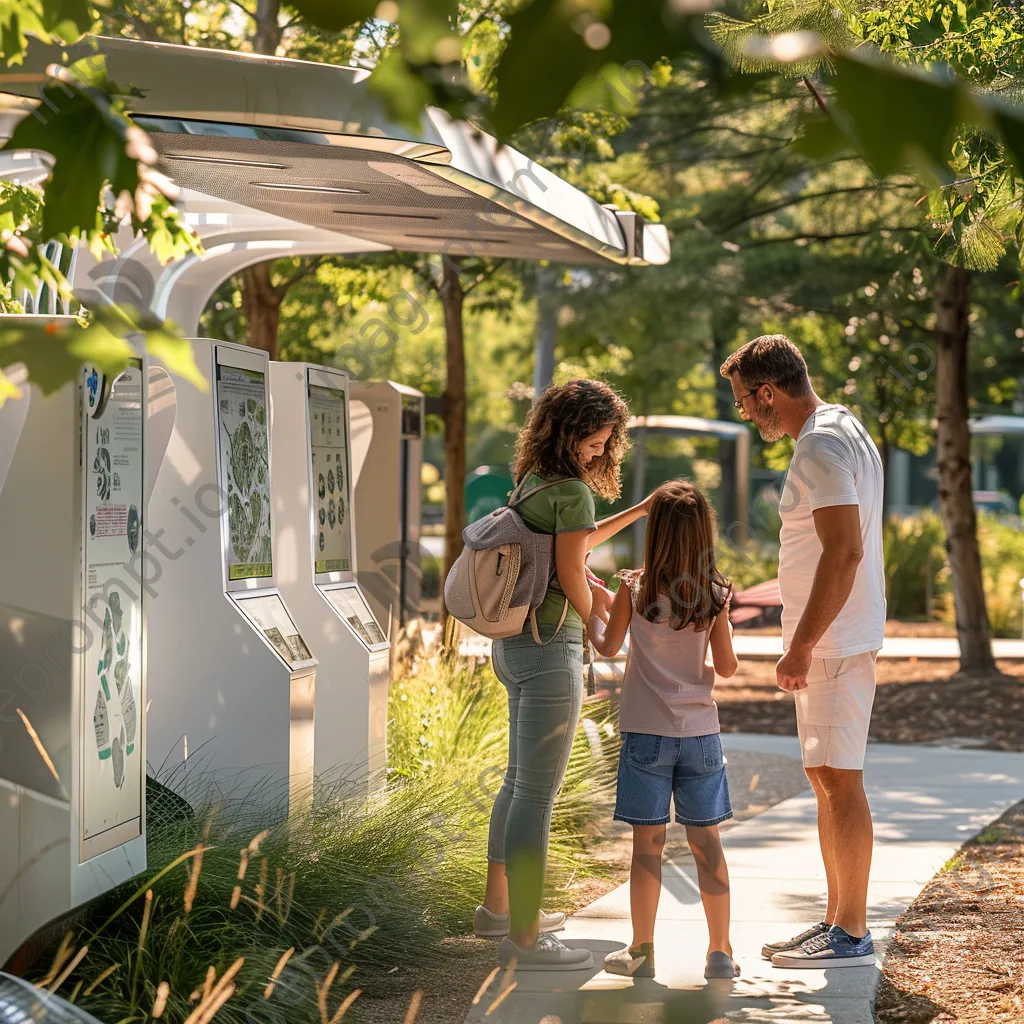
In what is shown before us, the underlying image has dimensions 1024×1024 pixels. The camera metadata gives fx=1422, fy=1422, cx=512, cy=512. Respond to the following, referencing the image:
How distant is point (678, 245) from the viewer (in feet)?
45.3

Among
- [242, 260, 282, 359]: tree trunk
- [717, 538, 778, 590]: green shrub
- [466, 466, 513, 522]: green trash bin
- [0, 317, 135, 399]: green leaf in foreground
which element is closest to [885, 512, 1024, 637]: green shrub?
[717, 538, 778, 590]: green shrub

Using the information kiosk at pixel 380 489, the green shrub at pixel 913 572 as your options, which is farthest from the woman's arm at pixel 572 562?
the green shrub at pixel 913 572

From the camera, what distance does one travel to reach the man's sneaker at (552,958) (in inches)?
175

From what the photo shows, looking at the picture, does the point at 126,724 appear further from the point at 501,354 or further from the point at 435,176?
the point at 501,354

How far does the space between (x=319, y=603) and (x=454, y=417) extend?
6.29 meters

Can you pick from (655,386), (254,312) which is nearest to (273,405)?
(254,312)

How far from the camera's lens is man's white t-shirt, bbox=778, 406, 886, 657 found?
438cm

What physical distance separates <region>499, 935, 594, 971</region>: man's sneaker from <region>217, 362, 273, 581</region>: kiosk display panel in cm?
174

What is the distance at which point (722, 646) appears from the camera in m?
4.52

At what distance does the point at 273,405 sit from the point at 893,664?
30.5 ft

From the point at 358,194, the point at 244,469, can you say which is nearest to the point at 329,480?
the point at 244,469

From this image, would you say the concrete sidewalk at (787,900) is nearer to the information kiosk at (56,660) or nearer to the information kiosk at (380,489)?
the information kiosk at (56,660)

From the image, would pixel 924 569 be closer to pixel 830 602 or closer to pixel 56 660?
pixel 830 602

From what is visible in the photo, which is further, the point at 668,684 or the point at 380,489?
the point at 380,489
